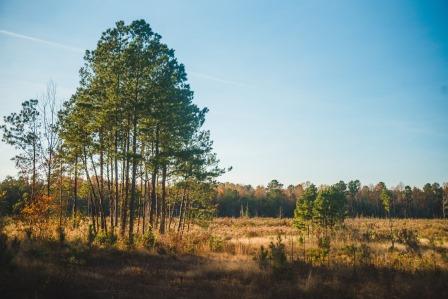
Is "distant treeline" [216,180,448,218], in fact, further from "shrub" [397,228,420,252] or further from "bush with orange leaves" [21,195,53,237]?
"bush with orange leaves" [21,195,53,237]

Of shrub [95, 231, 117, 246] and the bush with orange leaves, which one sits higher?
the bush with orange leaves

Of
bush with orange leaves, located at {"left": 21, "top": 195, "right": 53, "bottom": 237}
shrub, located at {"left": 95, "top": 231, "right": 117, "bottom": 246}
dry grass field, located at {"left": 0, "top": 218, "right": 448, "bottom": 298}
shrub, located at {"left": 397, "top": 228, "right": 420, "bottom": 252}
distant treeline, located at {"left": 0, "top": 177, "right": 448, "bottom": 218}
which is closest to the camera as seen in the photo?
dry grass field, located at {"left": 0, "top": 218, "right": 448, "bottom": 298}

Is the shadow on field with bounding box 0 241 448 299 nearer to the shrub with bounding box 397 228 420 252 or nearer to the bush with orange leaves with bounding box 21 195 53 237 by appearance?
the bush with orange leaves with bounding box 21 195 53 237

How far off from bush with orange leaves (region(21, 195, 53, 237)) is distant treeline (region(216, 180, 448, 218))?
259ft

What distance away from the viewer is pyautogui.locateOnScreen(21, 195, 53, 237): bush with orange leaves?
56.0 feet

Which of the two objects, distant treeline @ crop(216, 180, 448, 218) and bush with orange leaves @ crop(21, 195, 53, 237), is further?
distant treeline @ crop(216, 180, 448, 218)

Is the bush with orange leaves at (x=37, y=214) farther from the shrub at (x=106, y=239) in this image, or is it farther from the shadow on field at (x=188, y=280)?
the shadow on field at (x=188, y=280)

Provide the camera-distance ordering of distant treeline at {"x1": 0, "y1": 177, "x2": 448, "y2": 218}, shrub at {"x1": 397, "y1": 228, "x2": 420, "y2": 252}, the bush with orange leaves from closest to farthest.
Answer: the bush with orange leaves, shrub at {"x1": 397, "y1": 228, "x2": 420, "y2": 252}, distant treeline at {"x1": 0, "y1": 177, "x2": 448, "y2": 218}

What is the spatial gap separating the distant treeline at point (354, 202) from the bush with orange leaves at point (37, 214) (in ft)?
259

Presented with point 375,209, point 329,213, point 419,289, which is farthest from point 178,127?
point 375,209

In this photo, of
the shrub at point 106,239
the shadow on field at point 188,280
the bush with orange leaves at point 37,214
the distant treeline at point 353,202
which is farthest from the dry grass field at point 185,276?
the distant treeline at point 353,202

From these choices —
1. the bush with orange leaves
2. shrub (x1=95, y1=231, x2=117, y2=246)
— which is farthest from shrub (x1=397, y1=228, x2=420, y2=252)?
the bush with orange leaves

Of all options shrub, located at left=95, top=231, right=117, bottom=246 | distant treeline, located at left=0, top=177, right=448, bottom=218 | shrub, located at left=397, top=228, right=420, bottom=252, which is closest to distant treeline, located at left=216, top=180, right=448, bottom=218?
distant treeline, located at left=0, top=177, right=448, bottom=218

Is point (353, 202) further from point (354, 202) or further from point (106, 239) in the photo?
point (106, 239)
